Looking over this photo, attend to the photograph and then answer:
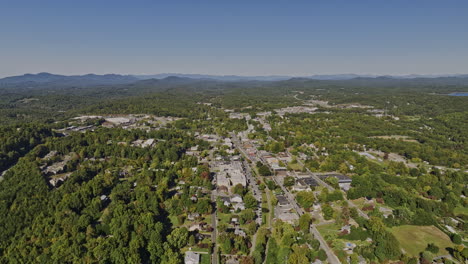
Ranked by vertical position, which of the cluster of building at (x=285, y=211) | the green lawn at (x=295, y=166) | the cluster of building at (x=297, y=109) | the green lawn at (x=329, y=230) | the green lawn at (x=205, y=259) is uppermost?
the cluster of building at (x=297, y=109)

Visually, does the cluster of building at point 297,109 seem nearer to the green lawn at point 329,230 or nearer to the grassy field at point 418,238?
the grassy field at point 418,238

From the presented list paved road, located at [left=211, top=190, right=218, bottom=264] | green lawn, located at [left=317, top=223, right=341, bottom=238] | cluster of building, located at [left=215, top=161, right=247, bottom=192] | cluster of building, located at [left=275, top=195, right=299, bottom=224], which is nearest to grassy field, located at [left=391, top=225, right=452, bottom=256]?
green lawn, located at [left=317, top=223, right=341, bottom=238]

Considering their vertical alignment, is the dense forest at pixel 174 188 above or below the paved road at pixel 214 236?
above

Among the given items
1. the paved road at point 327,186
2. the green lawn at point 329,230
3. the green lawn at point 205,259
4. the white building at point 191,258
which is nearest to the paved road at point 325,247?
the green lawn at point 329,230

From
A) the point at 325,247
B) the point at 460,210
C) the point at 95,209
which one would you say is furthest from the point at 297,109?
the point at 95,209

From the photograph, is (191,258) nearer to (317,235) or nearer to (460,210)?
(317,235)

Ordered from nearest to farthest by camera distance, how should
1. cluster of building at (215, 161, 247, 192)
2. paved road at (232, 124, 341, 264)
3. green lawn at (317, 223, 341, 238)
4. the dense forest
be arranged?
paved road at (232, 124, 341, 264)
the dense forest
green lawn at (317, 223, 341, 238)
cluster of building at (215, 161, 247, 192)

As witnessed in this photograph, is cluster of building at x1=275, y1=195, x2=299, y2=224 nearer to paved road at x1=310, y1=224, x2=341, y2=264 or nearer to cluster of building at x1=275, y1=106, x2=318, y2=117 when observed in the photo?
Answer: paved road at x1=310, y1=224, x2=341, y2=264

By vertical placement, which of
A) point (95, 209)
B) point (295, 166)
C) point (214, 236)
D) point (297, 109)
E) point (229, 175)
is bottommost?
point (214, 236)

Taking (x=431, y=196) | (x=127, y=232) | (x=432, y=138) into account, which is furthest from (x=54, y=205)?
(x=432, y=138)
